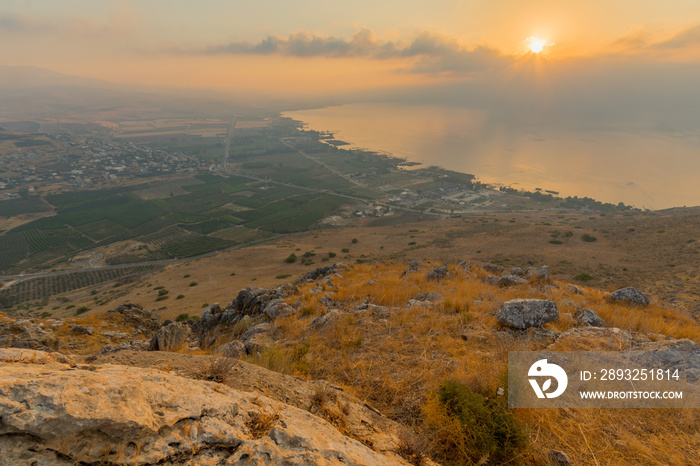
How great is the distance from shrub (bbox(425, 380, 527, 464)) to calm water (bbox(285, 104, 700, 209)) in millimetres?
100486

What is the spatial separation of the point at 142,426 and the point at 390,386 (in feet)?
12.6

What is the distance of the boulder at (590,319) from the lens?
7784 mm

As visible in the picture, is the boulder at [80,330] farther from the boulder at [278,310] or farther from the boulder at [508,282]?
the boulder at [508,282]

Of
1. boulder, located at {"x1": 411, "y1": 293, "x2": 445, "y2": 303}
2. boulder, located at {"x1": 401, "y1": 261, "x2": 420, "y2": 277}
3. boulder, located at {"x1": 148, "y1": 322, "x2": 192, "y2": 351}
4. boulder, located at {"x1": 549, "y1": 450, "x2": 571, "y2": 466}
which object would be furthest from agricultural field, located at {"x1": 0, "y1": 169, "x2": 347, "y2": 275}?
boulder, located at {"x1": 549, "y1": 450, "x2": 571, "y2": 466}

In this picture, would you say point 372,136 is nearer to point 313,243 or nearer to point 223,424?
point 313,243

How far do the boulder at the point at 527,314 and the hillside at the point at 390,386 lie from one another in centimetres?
16

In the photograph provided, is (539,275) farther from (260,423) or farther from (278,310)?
(260,423)

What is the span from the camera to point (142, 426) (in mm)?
2398

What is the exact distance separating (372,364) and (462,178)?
10854 centimetres

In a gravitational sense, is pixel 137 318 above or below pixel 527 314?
below

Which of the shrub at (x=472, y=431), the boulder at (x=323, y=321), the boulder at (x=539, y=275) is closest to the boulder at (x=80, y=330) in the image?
the boulder at (x=323, y=321)

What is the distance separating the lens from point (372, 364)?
605cm

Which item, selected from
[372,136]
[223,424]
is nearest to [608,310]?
[223,424]

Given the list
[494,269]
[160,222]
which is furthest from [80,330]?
[160,222]
